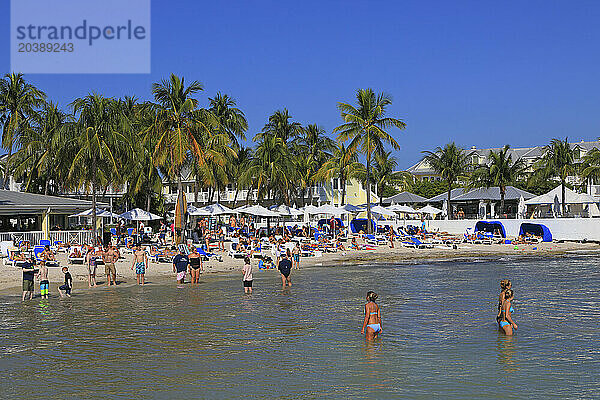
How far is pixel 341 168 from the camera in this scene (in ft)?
191

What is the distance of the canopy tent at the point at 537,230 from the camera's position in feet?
153

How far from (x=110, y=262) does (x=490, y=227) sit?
31401 mm

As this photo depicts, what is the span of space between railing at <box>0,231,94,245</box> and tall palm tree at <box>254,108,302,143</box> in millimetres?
29079

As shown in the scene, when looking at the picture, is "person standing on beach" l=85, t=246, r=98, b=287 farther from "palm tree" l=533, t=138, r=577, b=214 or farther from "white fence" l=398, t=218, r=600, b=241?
"palm tree" l=533, t=138, r=577, b=214

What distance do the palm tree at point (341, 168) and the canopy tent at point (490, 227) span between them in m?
11.0

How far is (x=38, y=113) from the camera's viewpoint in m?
50.2

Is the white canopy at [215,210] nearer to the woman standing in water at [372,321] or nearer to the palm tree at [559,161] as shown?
the woman standing in water at [372,321]

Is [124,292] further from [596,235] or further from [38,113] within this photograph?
[596,235]

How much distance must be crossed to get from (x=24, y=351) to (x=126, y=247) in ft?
68.1

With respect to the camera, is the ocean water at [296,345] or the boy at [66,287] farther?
the boy at [66,287]

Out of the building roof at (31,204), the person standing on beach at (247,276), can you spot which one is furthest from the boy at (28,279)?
the building roof at (31,204)

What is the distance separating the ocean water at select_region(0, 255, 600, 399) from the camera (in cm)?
1084

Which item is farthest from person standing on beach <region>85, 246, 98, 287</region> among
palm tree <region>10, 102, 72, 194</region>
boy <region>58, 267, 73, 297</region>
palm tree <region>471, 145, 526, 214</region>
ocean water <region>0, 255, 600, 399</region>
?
palm tree <region>471, 145, 526, 214</region>

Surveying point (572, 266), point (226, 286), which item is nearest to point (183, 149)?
point (226, 286)
